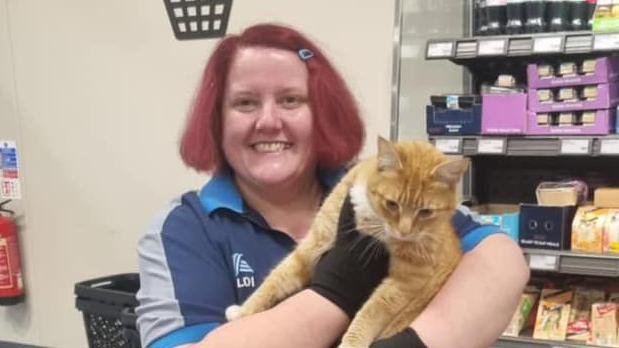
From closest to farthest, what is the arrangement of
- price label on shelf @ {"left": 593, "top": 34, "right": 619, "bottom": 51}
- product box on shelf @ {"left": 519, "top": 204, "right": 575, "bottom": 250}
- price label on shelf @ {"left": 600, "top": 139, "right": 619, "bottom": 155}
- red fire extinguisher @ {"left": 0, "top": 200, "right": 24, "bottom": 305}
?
1. price label on shelf @ {"left": 593, "top": 34, "right": 619, "bottom": 51}
2. price label on shelf @ {"left": 600, "top": 139, "right": 619, "bottom": 155}
3. product box on shelf @ {"left": 519, "top": 204, "right": 575, "bottom": 250}
4. red fire extinguisher @ {"left": 0, "top": 200, "right": 24, "bottom": 305}

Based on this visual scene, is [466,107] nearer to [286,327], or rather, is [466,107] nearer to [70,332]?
[286,327]

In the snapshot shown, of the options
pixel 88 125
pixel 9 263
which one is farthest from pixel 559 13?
pixel 9 263

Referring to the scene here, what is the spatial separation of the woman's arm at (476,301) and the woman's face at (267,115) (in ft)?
1.36

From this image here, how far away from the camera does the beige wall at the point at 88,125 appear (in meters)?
3.64

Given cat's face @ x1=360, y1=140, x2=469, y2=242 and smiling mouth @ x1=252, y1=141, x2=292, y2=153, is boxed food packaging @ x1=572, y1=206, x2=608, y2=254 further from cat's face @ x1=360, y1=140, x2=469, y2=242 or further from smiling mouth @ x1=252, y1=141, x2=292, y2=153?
smiling mouth @ x1=252, y1=141, x2=292, y2=153

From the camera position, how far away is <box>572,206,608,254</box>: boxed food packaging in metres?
2.32

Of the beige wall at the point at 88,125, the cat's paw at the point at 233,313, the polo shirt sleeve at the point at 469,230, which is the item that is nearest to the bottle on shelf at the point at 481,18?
the beige wall at the point at 88,125

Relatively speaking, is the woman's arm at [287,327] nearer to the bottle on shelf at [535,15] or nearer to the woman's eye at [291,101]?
the woman's eye at [291,101]

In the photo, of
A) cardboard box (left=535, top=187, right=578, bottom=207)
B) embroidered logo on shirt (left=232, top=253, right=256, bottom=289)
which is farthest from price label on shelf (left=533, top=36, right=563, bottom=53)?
embroidered logo on shirt (left=232, top=253, right=256, bottom=289)

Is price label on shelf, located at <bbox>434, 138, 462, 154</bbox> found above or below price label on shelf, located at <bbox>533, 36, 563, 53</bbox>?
below

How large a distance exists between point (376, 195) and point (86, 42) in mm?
2895

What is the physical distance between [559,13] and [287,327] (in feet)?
5.36

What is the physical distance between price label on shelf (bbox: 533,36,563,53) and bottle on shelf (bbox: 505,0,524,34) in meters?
0.13

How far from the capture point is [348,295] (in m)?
1.29
